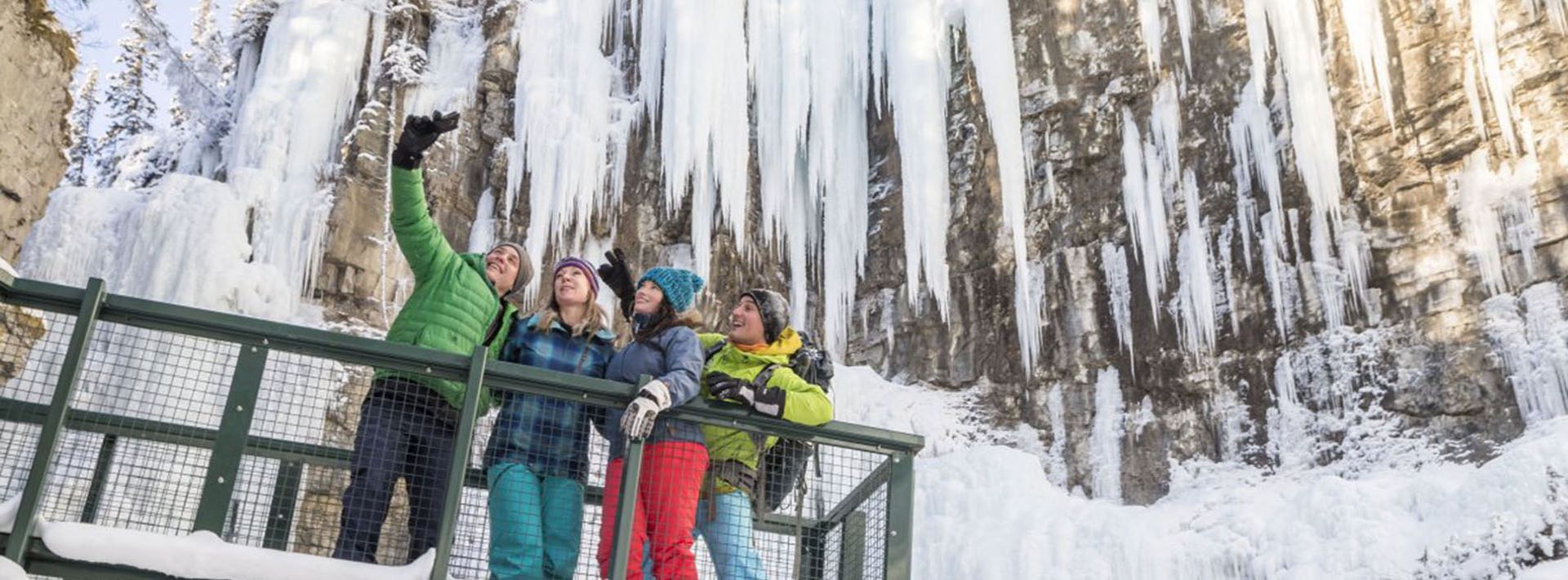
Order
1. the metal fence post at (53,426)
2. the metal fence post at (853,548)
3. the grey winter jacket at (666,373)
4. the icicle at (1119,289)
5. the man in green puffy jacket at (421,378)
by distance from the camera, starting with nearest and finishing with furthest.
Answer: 1. the metal fence post at (53,426)
2. the man in green puffy jacket at (421,378)
3. the grey winter jacket at (666,373)
4. the metal fence post at (853,548)
5. the icicle at (1119,289)

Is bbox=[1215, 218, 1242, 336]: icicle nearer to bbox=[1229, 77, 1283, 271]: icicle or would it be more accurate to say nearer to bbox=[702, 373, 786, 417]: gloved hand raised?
bbox=[1229, 77, 1283, 271]: icicle

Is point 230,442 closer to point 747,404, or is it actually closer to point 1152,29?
point 747,404

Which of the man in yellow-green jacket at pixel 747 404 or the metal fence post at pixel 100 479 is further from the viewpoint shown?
the man in yellow-green jacket at pixel 747 404

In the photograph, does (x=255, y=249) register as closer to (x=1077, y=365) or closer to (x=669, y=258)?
(x=669, y=258)

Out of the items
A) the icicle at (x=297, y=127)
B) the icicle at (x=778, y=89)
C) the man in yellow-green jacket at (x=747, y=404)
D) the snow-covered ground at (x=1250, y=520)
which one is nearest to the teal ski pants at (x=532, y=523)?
the man in yellow-green jacket at (x=747, y=404)

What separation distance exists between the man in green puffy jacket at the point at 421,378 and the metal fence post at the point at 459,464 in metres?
0.14

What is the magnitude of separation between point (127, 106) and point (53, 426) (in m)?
20.9

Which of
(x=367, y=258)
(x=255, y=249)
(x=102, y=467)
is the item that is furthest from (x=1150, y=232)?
(x=102, y=467)

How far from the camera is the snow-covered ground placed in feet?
34.9

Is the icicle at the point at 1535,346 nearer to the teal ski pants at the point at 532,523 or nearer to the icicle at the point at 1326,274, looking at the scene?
the icicle at the point at 1326,274

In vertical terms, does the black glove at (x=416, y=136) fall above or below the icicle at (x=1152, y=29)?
below

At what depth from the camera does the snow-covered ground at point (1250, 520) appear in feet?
34.9

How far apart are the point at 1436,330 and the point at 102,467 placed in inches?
522

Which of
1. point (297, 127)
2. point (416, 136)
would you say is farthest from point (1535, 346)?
point (297, 127)
